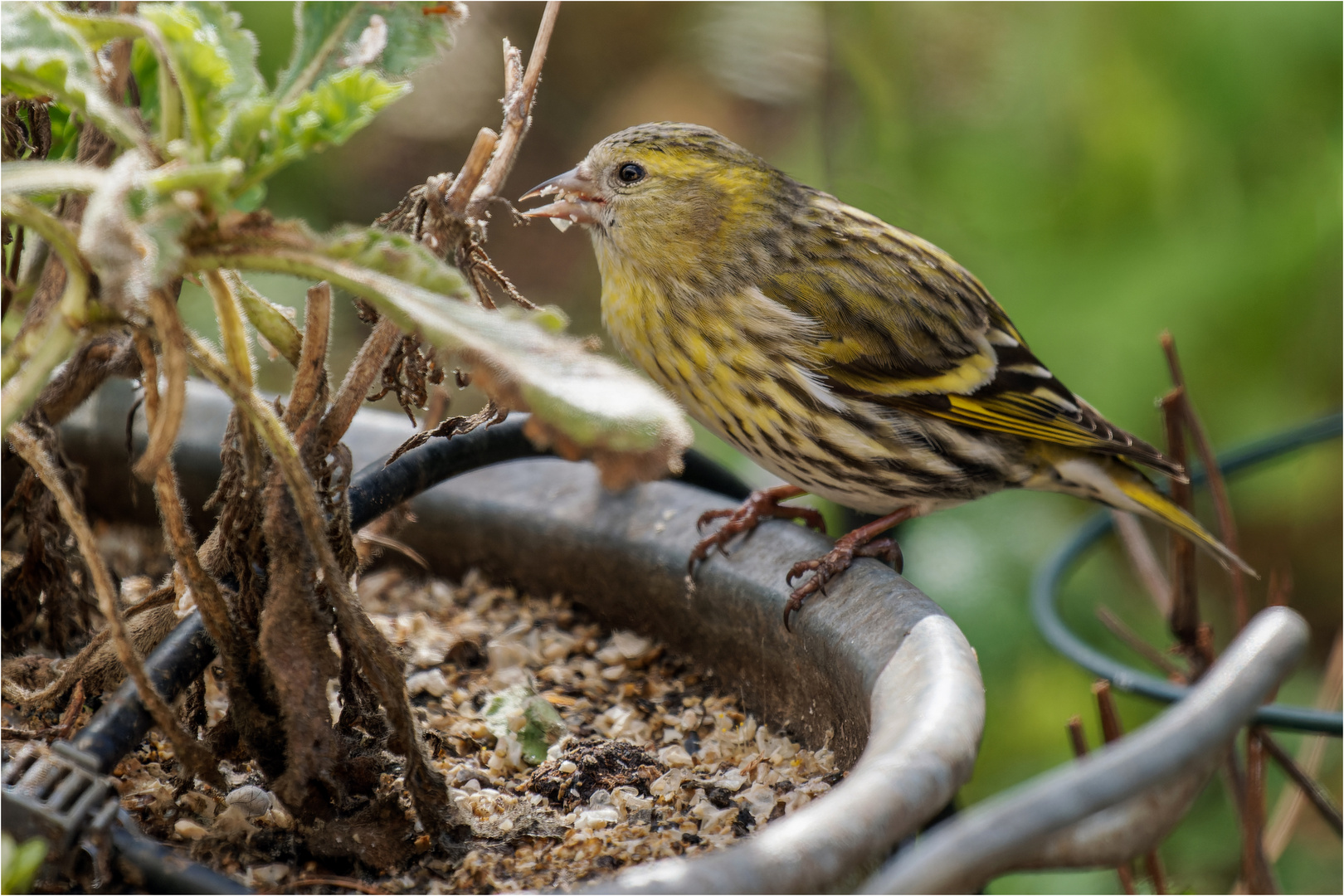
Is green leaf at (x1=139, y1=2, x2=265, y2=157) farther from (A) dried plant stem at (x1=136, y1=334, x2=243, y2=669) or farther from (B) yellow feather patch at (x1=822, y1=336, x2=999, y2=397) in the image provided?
(B) yellow feather patch at (x1=822, y1=336, x2=999, y2=397)

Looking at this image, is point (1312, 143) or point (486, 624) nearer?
point (486, 624)

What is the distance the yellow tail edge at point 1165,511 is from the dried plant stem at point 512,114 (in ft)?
5.17

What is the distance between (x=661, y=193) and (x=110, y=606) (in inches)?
57.6

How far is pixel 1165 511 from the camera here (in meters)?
2.41

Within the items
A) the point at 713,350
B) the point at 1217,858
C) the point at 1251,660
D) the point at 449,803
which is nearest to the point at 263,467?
the point at 449,803

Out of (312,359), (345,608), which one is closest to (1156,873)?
(345,608)

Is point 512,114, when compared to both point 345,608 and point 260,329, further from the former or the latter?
point 345,608

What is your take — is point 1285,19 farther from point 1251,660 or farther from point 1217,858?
point 1251,660

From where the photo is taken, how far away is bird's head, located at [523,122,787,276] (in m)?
2.20

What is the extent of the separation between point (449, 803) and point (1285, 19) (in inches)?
138

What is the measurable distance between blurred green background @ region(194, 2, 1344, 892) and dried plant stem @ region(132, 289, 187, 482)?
2.68m

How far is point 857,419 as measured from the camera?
6.93ft

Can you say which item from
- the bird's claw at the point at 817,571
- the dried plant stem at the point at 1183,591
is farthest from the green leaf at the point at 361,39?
the dried plant stem at the point at 1183,591

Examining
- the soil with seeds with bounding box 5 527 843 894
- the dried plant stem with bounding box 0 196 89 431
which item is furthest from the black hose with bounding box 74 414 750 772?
the dried plant stem with bounding box 0 196 89 431
